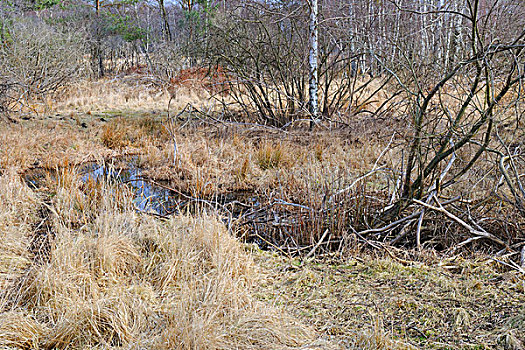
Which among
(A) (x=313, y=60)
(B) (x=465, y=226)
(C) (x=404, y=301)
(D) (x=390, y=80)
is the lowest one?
(C) (x=404, y=301)

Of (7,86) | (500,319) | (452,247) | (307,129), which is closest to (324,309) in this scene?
(500,319)

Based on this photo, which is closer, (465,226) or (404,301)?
(404,301)

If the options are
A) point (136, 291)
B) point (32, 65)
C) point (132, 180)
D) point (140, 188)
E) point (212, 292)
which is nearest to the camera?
point (212, 292)

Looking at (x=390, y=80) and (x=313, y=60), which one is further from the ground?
(x=313, y=60)

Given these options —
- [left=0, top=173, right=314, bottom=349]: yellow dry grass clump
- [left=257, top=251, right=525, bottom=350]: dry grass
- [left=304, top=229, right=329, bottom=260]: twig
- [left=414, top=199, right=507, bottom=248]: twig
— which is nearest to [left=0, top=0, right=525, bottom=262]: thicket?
[left=414, top=199, right=507, bottom=248]: twig

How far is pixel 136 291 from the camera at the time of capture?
2.80 meters

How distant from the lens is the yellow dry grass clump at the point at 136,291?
2268mm

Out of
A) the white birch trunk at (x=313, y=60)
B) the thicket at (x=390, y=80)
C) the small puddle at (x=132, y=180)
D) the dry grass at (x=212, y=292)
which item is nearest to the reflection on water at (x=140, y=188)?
the small puddle at (x=132, y=180)

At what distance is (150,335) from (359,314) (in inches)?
47.6

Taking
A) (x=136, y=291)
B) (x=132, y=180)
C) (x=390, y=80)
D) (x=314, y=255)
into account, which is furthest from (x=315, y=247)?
(x=390, y=80)

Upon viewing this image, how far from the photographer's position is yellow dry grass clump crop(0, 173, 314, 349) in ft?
7.44

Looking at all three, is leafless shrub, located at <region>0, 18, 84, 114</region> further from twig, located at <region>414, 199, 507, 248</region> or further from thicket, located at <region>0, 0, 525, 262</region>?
twig, located at <region>414, 199, 507, 248</region>

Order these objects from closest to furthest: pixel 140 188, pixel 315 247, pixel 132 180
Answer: pixel 315 247, pixel 132 180, pixel 140 188

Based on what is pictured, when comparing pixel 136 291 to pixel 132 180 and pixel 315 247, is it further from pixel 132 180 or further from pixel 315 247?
pixel 132 180
